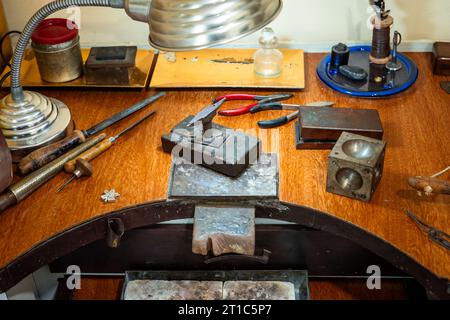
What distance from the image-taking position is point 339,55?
2.07 m

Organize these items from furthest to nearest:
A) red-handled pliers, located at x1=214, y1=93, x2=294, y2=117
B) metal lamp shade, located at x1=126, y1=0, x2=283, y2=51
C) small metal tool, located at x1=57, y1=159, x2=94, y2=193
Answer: red-handled pliers, located at x1=214, y1=93, x2=294, y2=117, small metal tool, located at x1=57, y1=159, x2=94, y2=193, metal lamp shade, located at x1=126, y1=0, x2=283, y2=51

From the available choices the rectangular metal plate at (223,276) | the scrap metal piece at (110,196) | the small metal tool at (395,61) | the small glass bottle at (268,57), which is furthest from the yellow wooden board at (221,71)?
the rectangular metal plate at (223,276)

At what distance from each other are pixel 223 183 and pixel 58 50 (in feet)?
2.42

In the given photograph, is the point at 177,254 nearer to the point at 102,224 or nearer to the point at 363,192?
the point at 102,224

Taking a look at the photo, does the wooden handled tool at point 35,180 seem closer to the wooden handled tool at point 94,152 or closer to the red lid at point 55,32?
the wooden handled tool at point 94,152

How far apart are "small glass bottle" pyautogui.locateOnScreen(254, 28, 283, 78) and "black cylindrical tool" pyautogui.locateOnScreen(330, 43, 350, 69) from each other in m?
0.18

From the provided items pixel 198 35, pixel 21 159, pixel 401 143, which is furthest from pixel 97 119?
pixel 401 143

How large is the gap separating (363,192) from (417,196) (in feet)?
0.48

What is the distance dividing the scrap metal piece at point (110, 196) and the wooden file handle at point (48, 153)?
0.20 meters

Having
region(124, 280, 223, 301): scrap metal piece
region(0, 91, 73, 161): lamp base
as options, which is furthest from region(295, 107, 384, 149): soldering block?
region(0, 91, 73, 161): lamp base

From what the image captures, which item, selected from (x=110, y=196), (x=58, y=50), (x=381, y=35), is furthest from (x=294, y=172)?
(x=58, y=50)

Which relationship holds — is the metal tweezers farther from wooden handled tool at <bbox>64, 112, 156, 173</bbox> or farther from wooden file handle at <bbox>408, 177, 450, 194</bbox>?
wooden handled tool at <bbox>64, 112, 156, 173</bbox>

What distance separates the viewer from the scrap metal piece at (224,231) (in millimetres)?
1587

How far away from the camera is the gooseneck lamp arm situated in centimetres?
148
